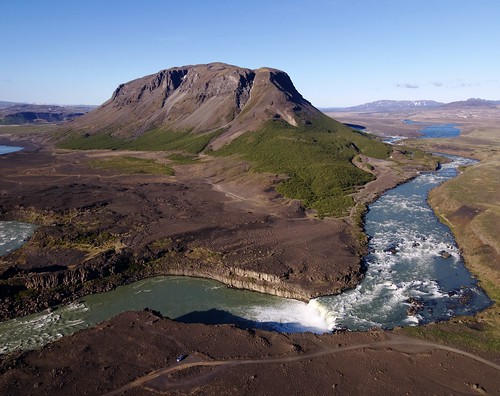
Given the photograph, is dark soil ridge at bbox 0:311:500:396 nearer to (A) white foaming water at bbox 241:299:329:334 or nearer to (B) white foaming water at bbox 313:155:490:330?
(A) white foaming water at bbox 241:299:329:334

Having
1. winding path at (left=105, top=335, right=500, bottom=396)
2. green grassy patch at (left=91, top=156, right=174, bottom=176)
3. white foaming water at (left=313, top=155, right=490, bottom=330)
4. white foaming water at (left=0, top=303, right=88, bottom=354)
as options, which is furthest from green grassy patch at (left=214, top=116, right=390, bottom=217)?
white foaming water at (left=0, top=303, right=88, bottom=354)

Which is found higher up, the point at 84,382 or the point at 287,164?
the point at 287,164

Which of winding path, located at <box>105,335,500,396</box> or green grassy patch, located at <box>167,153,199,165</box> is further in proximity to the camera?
green grassy patch, located at <box>167,153,199,165</box>

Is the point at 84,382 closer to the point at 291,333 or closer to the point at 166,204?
the point at 291,333

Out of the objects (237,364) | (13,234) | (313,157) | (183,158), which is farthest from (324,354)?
(183,158)

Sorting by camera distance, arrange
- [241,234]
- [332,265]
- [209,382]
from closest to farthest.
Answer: [209,382] → [332,265] → [241,234]

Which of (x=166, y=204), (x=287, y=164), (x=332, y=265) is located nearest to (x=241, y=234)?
(x=332, y=265)
